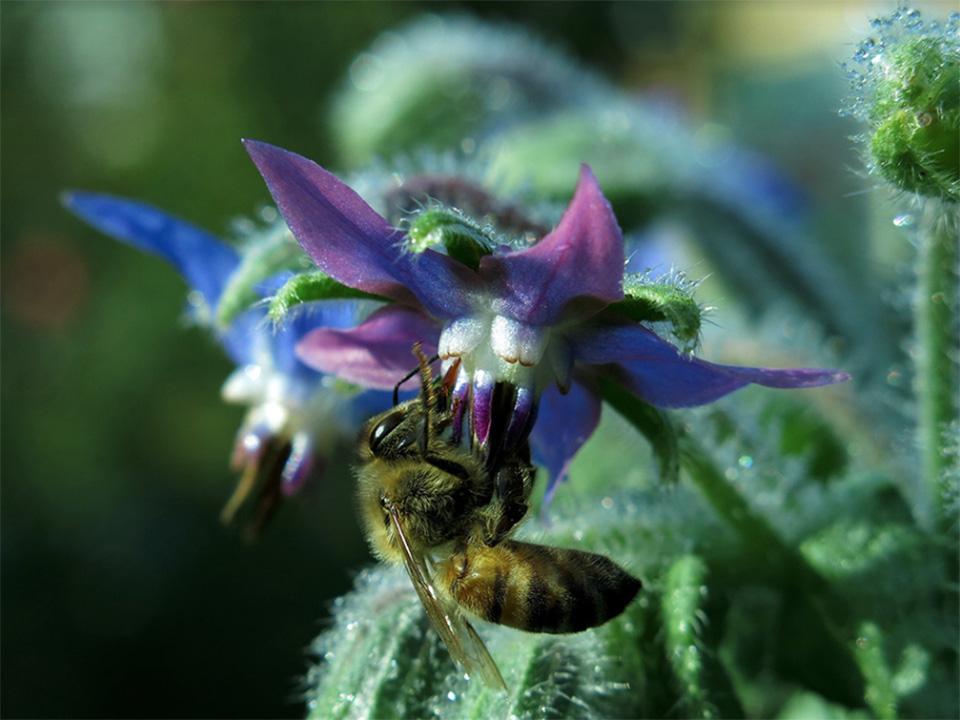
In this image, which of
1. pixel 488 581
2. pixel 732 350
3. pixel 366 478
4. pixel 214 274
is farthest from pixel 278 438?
pixel 732 350

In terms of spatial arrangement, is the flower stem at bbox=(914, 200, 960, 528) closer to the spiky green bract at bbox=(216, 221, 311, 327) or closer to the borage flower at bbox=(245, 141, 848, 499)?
the borage flower at bbox=(245, 141, 848, 499)

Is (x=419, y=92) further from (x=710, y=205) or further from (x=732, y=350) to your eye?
(x=732, y=350)

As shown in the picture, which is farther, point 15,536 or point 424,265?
point 15,536

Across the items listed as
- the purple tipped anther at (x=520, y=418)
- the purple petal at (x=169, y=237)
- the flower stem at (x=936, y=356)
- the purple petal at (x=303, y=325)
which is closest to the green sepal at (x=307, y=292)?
the purple petal at (x=303, y=325)

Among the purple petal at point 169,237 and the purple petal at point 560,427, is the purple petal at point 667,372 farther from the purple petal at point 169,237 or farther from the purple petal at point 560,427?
the purple petal at point 169,237

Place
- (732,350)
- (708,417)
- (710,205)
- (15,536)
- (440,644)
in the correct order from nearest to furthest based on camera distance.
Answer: (440,644) < (708,417) < (732,350) < (710,205) < (15,536)

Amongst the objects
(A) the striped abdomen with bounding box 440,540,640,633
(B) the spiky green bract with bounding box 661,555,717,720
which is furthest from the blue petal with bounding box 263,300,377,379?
(B) the spiky green bract with bounding box 661,555,717,720

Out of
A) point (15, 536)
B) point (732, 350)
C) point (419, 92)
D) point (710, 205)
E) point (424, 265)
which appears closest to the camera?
point (424, 265)
